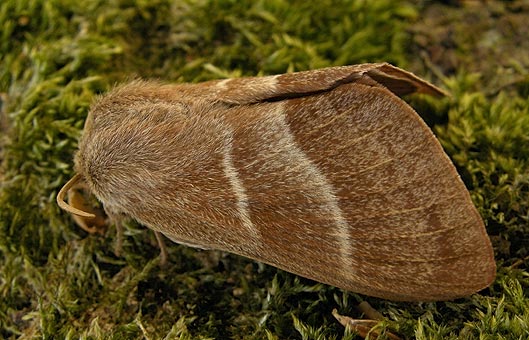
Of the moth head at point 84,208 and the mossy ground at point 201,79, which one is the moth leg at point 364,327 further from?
the moth head at point 84,208

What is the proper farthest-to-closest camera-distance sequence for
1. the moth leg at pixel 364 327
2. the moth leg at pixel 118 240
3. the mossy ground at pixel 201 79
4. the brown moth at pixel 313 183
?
the moth leg at pixel 118 240, the mossy ground at pixel 201 79, the moth leg at pixel 364 327, the brown moth at pixel 313 183

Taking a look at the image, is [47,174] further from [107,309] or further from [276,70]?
[276,70]

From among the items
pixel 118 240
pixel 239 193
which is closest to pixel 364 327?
pixel 239 193

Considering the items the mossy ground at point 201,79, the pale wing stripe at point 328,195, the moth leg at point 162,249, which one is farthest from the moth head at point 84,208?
the pale wing stripe at point 328,195

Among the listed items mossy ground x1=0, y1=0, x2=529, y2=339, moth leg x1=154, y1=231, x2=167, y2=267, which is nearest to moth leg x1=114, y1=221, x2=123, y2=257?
mossy ground x1=0, y1=0, x2=529, y2=339

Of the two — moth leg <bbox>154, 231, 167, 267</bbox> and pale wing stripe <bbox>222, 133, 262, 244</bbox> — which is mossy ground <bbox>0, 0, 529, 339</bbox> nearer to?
moth leg <bbox>154, 231, 167, 267</bbox>

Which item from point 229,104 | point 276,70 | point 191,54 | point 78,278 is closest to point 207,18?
point 191,54

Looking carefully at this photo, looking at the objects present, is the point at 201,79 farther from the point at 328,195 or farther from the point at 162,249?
the point at 328,195
